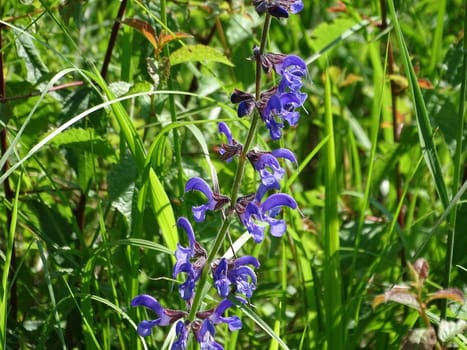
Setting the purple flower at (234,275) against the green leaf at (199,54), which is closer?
the purple flower at (234,275)

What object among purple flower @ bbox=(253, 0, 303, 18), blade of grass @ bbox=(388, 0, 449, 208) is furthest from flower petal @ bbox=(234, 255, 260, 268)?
blade of grass @ bbox=(388, 0, 449, 208)

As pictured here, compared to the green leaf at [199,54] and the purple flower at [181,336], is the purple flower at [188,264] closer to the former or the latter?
the purple flower at [181,336]

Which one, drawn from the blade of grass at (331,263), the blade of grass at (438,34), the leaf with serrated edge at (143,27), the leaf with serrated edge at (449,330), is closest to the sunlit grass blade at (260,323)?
the leaf with serrated edge at (449,330)

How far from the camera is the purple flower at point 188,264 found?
1.66m

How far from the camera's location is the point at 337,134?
3.58 m

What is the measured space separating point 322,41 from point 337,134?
650mm

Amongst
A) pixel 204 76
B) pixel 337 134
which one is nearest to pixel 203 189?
pixel 204 76

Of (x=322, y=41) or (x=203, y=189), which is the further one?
(x=322, y=41)

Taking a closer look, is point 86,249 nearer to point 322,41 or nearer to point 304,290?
point 304,290

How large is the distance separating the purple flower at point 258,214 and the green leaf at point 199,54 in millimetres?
580

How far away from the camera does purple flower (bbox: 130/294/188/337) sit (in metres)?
1.74

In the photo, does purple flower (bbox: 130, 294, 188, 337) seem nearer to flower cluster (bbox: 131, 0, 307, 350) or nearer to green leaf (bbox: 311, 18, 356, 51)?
flower cluster (bbox: 131, 0, 307, 350)

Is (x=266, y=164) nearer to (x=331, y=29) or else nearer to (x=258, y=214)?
(x=258, y=214)

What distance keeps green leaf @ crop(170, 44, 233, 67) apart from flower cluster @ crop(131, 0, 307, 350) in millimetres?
486
